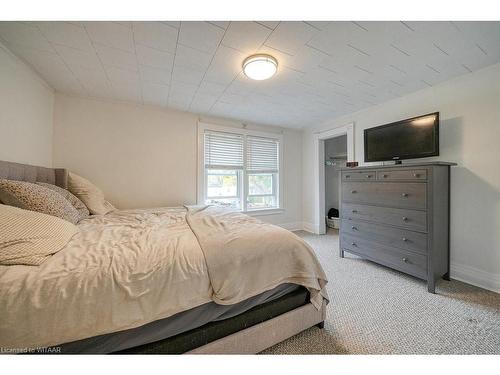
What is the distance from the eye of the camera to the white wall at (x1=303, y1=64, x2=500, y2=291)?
1874 mm

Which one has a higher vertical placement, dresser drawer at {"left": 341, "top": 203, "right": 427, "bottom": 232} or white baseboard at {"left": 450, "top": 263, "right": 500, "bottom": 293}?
dresser drawer at {"left": 341, "top": 203, "right": 427, "bottom": 232}

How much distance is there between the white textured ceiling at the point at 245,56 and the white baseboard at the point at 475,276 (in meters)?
2.12

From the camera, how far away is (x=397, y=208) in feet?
6.79

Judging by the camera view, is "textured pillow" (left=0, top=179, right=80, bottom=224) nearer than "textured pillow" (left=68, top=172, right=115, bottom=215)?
Yes

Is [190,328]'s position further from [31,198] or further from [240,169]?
[240,169]

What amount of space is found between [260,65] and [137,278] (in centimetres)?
189

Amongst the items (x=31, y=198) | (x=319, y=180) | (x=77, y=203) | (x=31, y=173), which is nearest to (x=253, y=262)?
(x=31, y=198)

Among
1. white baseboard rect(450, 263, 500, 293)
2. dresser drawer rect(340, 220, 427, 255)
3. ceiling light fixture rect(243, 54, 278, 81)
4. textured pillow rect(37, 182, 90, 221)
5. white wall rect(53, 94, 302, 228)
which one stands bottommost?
white baseboard rect(450, 263, 500, 293)

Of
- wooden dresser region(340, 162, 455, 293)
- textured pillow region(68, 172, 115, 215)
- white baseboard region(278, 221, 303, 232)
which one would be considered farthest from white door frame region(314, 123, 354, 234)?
textured pillow region(68, 172, 115, 215)

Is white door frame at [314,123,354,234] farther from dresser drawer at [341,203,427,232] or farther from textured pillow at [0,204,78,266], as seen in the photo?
textured pillow at [0,204,78,266]

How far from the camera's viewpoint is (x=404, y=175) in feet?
6.58

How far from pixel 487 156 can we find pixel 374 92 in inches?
53.2

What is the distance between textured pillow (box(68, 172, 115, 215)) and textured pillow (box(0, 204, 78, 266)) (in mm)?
1137
